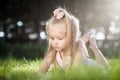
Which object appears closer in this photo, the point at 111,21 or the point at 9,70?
the point at 9,70

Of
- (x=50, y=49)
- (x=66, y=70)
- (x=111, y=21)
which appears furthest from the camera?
(x=111, y=21)

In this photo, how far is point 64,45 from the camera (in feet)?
5.21

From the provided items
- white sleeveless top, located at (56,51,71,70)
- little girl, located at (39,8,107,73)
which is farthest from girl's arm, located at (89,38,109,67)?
white sleeveless top, located at (56,51,71,70)

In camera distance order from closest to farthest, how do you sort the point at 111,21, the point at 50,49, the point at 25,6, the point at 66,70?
the point at 66,70, the point at 50,49, the point at 111,21, the point at 25,6

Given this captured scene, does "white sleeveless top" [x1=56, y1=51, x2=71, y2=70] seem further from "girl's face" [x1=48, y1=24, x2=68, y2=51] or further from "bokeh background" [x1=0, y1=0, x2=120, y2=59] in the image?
"bokeh background" [x1=0, y1=0, x2=120, y2=59]

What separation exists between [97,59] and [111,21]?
0.24m

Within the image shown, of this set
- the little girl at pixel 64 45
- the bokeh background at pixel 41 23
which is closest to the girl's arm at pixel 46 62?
the little girl at pixel 64 45

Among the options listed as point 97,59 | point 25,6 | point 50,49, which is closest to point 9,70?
point 50,49

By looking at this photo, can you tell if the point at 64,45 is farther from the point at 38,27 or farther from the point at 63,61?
the point at 38,27

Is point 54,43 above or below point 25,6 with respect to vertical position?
below

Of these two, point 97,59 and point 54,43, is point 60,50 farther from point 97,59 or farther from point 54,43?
point 97,59

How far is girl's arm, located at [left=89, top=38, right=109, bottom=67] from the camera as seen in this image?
5.24 ft

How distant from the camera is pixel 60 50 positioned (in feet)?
5.24

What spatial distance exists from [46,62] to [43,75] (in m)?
0.09
